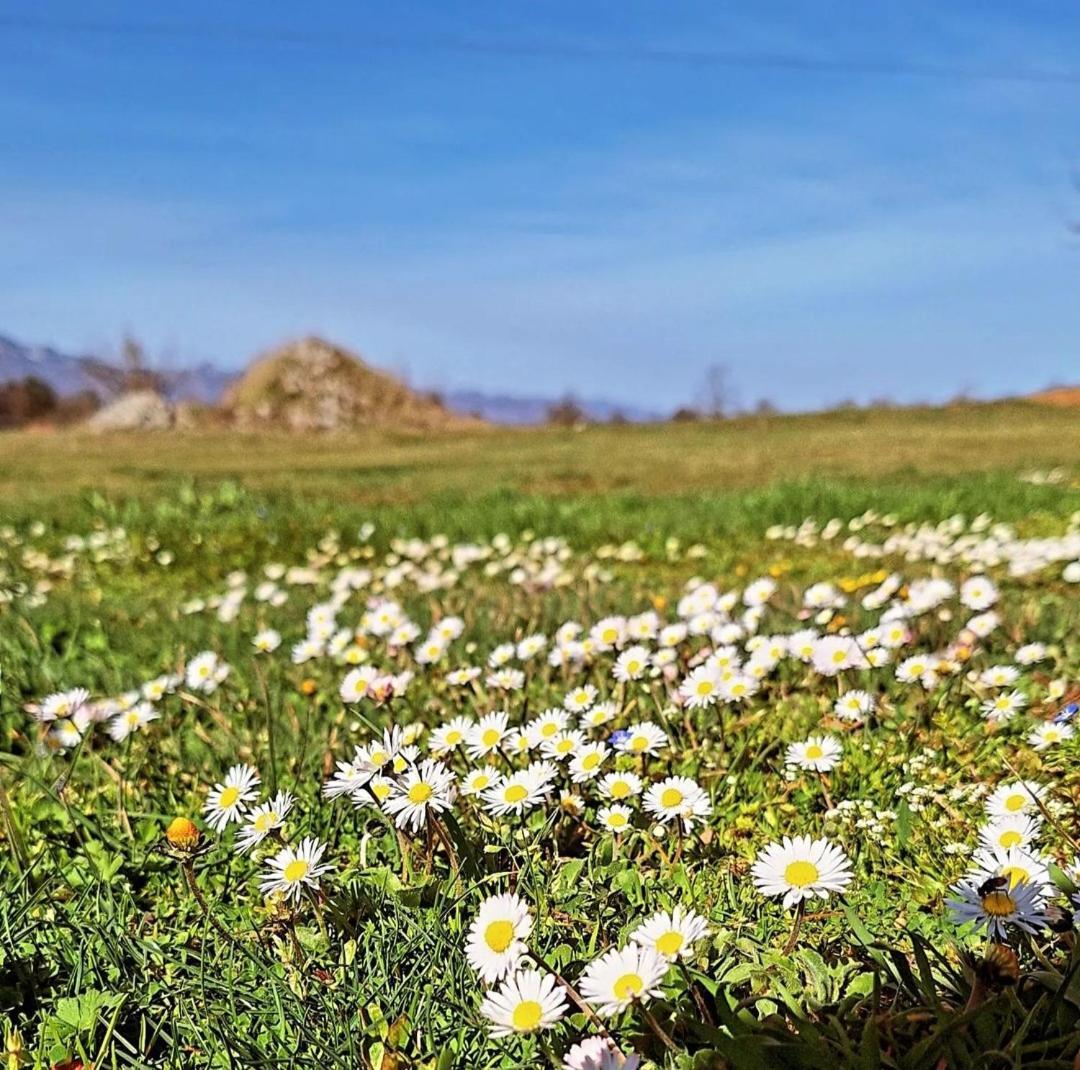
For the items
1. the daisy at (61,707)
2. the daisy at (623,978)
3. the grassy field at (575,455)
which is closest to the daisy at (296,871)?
the daisy at (623,978)

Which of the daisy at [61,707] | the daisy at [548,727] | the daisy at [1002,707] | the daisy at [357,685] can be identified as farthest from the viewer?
the daisy at [61,707]

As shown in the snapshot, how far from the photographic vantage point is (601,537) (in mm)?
7848

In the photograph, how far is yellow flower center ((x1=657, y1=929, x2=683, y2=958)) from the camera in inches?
56.6

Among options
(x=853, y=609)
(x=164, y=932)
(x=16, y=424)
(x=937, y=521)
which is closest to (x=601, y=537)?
(x=937, y=521)

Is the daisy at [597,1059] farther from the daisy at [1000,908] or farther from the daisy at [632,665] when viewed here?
the daisy at [632,665]

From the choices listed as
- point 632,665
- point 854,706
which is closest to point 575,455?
point 632,665

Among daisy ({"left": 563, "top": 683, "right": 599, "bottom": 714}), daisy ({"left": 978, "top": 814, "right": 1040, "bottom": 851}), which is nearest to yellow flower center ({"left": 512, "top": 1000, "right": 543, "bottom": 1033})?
daisy ({"left": 978, "top": 814, "right": 1040, "bottom": 851})

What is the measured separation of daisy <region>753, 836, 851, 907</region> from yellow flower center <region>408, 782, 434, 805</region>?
2.02 feet

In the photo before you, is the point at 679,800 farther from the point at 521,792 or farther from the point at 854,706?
the point at 854,706

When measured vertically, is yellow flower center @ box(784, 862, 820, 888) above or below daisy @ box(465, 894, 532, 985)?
above

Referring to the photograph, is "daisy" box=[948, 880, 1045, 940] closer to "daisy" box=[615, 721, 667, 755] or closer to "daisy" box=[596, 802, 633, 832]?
"daisy" box=[596, 802, 633, 832]

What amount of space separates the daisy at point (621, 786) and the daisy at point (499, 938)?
1.96 ft

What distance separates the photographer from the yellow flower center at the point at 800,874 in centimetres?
154

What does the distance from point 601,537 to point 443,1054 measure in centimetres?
635
